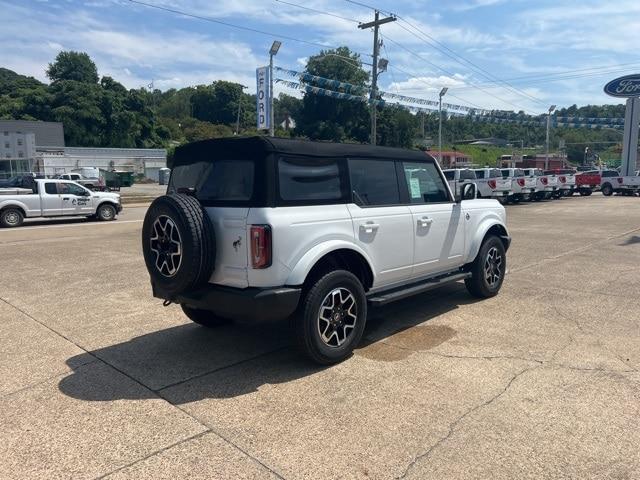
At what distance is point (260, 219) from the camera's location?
400 cm

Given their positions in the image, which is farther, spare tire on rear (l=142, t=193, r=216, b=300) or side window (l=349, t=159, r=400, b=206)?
side window (l=349, t=159, r=400, b=206)

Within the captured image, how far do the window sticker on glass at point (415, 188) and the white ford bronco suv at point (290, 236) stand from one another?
13cm

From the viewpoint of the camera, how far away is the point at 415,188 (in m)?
5.66

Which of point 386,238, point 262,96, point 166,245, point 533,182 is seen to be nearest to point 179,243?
point 166,245

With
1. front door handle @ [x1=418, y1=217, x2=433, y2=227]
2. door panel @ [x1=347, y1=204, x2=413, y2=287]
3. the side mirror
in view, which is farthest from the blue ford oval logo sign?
door panel @ [x1=347, y1=204, x2=413, y2=287]

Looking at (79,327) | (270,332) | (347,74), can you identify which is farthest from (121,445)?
(347,74)

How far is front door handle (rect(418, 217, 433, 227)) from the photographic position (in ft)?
17.9

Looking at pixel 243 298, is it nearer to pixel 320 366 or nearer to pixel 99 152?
pixel 320 366

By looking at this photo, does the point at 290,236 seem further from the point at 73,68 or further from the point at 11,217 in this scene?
the point at 73,68

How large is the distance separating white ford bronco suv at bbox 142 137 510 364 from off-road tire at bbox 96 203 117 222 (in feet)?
50.0

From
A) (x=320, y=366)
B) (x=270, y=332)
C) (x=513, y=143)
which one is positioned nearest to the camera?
(x=320, y=366)

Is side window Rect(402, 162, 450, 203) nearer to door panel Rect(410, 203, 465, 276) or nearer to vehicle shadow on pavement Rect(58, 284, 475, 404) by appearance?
door panel Rect(410, 203, 465, 276)

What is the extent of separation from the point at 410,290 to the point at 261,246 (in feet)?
6.49

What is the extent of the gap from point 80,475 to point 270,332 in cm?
267
